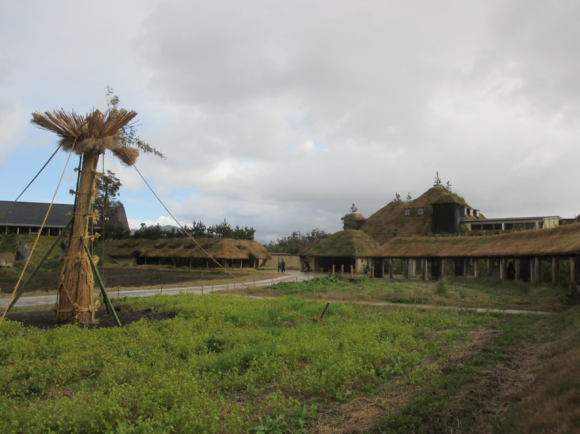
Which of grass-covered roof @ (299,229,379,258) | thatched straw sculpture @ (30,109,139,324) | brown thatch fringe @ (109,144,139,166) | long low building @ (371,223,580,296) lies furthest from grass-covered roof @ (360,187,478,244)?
thatched straw sculpture @ (30,109,139,324)

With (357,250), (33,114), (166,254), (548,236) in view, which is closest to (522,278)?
(548,236)

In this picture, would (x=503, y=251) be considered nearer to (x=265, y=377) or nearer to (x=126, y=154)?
(x=265, y=377)

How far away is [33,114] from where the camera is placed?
1112 cm

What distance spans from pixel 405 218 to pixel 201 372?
1622 inches

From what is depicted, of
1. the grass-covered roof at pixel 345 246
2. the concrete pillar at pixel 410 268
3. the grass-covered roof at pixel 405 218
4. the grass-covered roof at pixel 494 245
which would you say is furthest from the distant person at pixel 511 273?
the grass-covered roof at pixel 405 218

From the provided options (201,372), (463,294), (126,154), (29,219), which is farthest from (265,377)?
(29,219)

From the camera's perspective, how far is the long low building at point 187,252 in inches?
1885

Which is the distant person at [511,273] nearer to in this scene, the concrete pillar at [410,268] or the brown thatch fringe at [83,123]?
the concrete pillar at [410,268]

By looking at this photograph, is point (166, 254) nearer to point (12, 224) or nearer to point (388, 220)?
point (12, 224)

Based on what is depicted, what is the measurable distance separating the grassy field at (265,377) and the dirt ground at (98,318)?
107cm

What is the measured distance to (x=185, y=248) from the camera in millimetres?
49969

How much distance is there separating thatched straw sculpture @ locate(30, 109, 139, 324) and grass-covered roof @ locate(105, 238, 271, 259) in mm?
34304

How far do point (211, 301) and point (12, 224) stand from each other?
46.9 m

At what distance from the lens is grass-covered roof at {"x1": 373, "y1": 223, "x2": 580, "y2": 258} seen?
17.7 m
